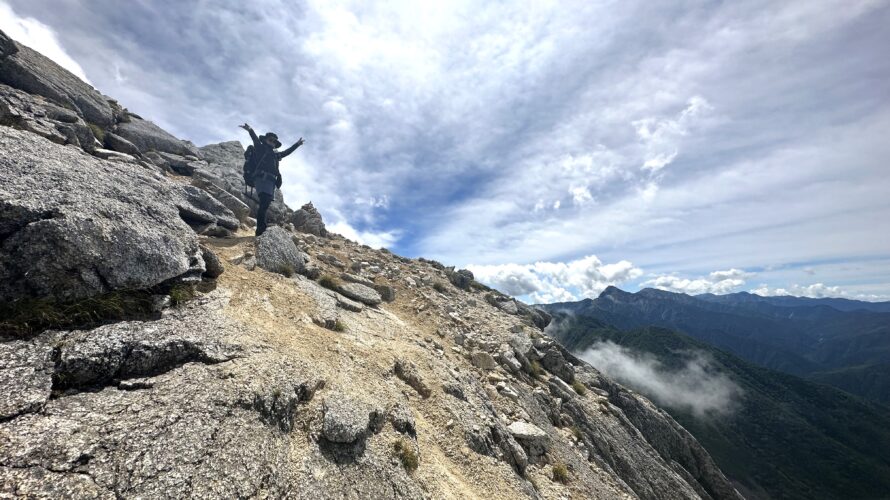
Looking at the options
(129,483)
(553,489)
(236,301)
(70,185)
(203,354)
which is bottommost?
(553,489)

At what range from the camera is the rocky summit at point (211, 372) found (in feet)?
24.7

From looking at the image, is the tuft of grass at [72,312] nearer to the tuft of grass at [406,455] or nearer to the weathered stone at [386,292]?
the tuft of grass at [406,455]

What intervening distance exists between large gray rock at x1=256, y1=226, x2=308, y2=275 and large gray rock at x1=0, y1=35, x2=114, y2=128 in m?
19.5

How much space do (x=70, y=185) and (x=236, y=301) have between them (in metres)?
6.22

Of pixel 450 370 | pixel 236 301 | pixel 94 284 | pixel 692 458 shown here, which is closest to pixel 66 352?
pixel 94 284

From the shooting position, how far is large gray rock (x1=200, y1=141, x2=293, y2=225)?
108ft

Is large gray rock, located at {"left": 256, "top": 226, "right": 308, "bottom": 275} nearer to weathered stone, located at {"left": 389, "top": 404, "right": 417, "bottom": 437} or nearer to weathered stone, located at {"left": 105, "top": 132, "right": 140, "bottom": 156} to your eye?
weathered stone, located at {"left": 389, "top": 404, "right": 417, "bottom": 437}

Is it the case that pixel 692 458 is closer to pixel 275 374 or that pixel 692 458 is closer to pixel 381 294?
pixel 381 294

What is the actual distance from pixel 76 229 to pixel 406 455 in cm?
1226

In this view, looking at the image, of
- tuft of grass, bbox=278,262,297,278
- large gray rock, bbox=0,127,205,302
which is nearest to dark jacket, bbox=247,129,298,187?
tuft of grass, bbox=278,262,297,278

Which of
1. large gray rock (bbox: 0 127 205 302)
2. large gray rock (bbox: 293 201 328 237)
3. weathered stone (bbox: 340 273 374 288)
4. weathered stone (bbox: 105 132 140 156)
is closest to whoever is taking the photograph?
large gray rock (bbox: 0 127 205 302)

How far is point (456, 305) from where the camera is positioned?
29.9m

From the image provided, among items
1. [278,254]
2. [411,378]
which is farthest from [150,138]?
[411,378]

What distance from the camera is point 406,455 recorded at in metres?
11.7
